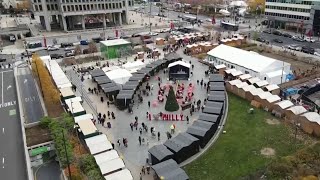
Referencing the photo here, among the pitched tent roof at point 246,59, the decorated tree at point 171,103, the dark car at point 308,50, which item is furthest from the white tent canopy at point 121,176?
the dark car at point 308,50

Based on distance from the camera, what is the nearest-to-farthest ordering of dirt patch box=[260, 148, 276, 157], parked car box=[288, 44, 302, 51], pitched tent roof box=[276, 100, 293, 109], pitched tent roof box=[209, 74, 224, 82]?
dirt patch box=[260, 148, 276, 157]
pitched tent roof box=[276, 100, 293, 109]
pitched tent roof box=[209, 74, 224, 82]
parked car box=[288, 44, 302, 51]

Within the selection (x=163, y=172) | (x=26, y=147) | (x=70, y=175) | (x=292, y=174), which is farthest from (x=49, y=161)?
(x=292, y=174)

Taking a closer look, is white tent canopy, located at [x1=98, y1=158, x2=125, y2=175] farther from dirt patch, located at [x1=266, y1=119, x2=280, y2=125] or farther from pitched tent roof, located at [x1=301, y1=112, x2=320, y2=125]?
pitched tent roof, located at [x1=301, y1=112, x2=320, y2=125]

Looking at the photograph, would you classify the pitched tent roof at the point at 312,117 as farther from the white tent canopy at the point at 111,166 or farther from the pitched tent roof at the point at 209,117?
the white tent canopy at the point at 111,166

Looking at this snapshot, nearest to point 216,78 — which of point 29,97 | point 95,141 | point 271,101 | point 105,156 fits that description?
point 271,101

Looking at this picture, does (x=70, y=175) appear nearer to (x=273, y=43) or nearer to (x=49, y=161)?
(x=49, y=161)

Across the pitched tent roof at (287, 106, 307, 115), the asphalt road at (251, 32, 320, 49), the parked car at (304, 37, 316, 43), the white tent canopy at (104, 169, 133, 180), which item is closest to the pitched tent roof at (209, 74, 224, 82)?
the pitched tent roof at (287, 106, 307, 115)

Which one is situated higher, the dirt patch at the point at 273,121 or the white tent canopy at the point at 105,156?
the white tent canopy at the point at 105,156
